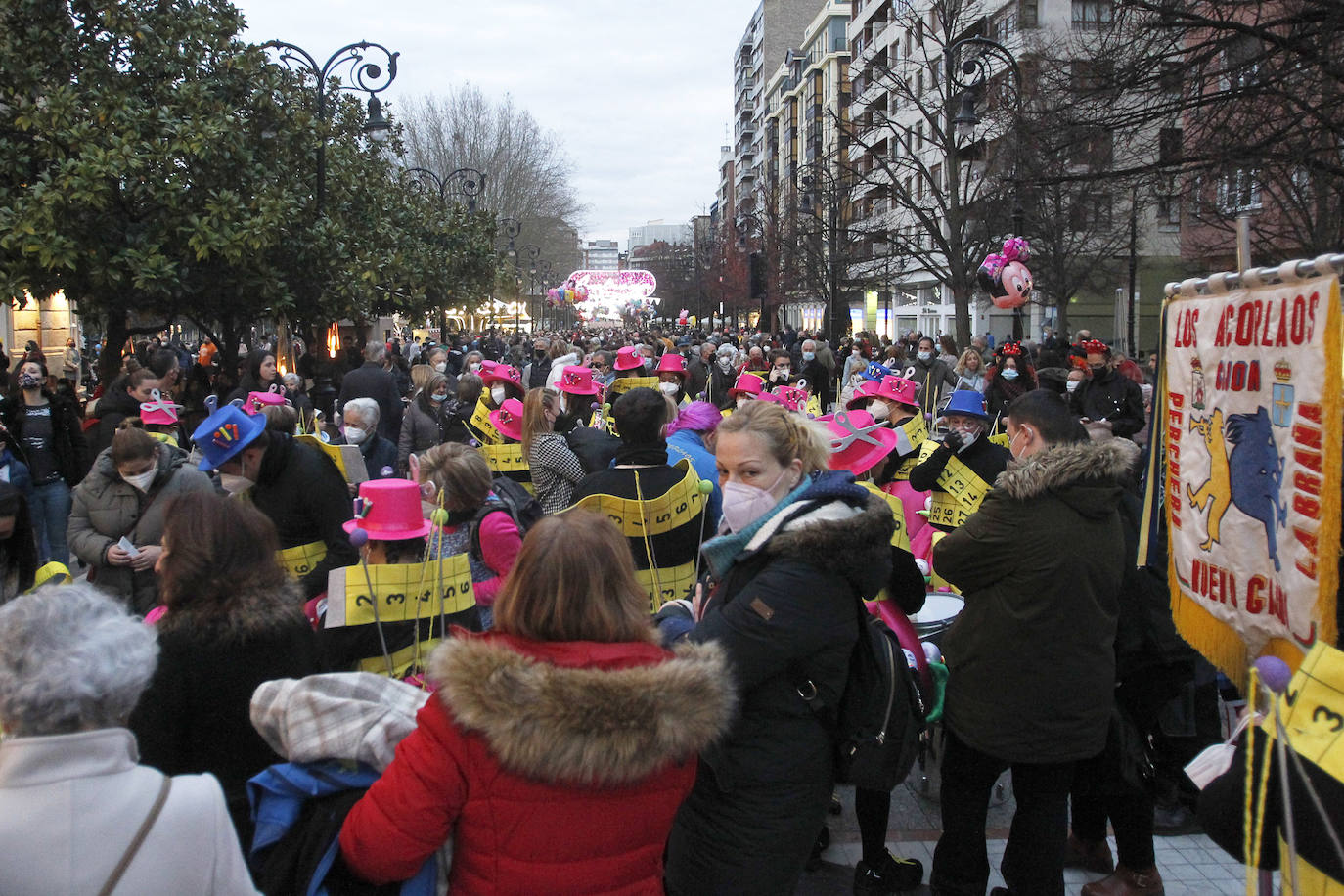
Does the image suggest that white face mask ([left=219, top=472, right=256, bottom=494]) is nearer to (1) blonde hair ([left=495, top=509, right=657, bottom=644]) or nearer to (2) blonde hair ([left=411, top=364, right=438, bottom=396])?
(1) blonde hair ([left=495, top=509, right=657, bottom=644])

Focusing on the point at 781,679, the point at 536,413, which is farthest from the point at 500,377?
the point at 781,679

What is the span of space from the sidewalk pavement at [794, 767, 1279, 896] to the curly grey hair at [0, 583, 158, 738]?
2854mm

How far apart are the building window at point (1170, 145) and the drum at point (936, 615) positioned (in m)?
8.78

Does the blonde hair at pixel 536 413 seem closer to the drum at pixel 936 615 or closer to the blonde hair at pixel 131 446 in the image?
the blonde hair at pixel 131 446

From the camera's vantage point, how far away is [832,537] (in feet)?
8.77

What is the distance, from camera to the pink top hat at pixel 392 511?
12.4ft

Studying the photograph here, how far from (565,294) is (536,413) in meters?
58.9

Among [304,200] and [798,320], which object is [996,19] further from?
[798,320]

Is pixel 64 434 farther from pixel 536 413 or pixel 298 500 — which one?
pixel 298 500

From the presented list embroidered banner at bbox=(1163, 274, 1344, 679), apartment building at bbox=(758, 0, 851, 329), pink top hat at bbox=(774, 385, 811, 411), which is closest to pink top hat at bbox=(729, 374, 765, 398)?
pink top hat at bbox=(774, 385, 811, 411)

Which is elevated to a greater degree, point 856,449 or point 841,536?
point 841,536

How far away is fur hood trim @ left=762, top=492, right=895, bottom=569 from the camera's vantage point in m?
2.68

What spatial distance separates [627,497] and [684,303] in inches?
3392

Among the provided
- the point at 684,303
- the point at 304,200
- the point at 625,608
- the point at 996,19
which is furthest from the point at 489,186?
the point at 625,608
